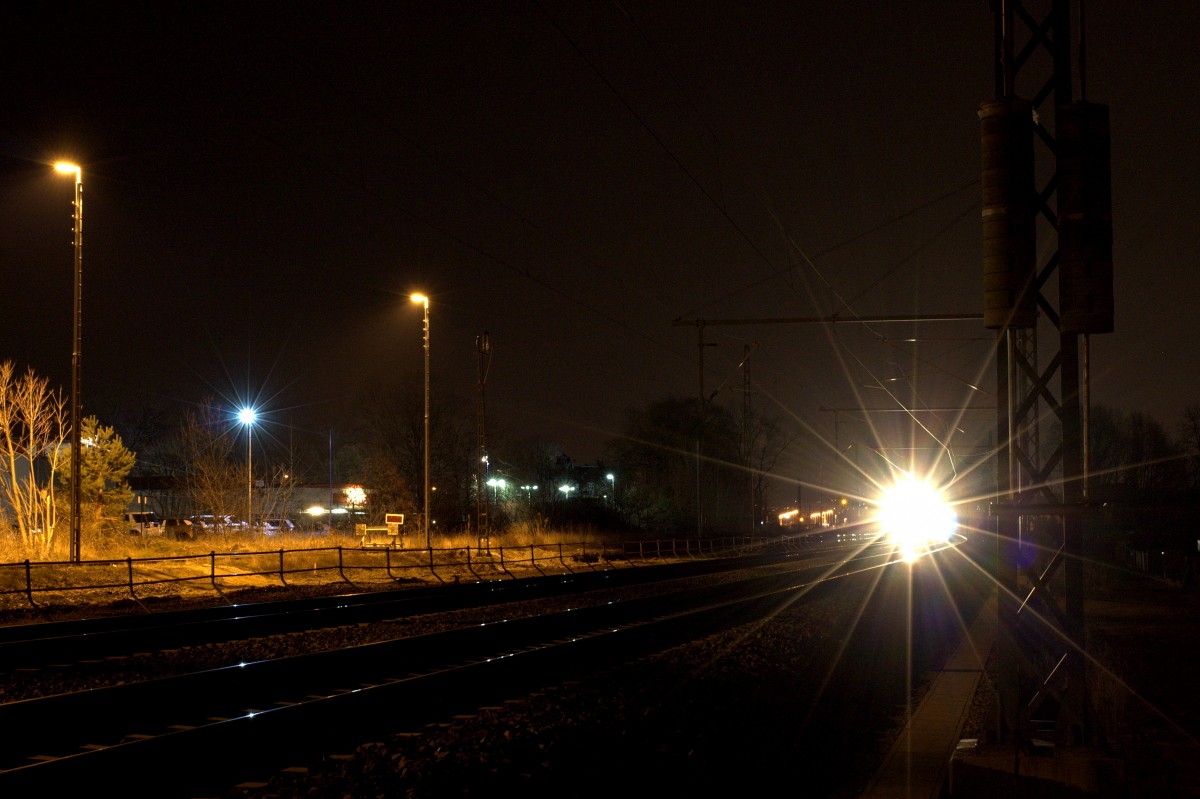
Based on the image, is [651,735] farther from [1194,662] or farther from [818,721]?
[1194,662]

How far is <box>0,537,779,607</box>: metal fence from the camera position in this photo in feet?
90.3

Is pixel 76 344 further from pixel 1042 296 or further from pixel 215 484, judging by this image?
pixel 215 484

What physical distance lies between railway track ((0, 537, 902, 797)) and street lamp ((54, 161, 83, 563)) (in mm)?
9716

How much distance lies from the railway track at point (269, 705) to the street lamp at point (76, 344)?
972 cm

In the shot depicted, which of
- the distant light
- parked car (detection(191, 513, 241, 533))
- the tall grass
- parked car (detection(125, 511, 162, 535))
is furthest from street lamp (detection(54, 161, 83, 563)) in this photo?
parked car (detection(191, 513, 241, 533))

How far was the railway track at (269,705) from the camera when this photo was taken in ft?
27.3

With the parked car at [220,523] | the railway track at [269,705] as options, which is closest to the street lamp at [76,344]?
the railway track at [269,705]

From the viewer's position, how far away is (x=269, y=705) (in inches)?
488

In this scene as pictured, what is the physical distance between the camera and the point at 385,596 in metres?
27.2

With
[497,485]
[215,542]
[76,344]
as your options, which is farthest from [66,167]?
[497,485]

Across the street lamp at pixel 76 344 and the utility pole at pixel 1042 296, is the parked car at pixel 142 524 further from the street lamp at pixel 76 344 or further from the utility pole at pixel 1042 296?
the utility pole at pixel 1042 296

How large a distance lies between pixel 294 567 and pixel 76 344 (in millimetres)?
12806

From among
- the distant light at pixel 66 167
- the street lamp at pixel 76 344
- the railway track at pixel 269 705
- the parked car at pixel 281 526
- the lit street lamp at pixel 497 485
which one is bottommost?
the parked car at pixel 281 526

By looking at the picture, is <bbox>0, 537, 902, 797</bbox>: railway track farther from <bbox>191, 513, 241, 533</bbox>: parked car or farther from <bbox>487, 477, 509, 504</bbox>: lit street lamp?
<bbox>487, 477, 509, 504</bbox>: lit street lamp
